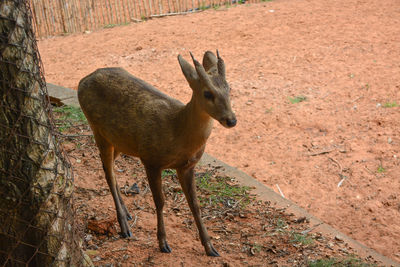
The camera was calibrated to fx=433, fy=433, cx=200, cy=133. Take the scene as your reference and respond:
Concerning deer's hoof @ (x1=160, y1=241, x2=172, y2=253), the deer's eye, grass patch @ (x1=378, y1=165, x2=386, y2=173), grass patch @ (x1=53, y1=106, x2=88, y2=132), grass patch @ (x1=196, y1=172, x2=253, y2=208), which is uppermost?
the deer's eye

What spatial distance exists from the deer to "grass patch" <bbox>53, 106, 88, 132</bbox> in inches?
79.3

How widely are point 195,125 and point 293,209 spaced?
188 centimetres

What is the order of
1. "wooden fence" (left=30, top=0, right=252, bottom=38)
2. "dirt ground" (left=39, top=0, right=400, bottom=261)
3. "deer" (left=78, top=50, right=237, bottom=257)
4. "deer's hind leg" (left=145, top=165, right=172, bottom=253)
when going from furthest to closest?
"wooden fence" (left=30, top=0, right=252, bottom=38) < "dirt ground" (left=39, top=0, right=400, bottom=261) < "deer's hind leg" (left=145, top=165, right=172, bottom=253) < "deer" (left=78, top=50, right=237, bottom=257)

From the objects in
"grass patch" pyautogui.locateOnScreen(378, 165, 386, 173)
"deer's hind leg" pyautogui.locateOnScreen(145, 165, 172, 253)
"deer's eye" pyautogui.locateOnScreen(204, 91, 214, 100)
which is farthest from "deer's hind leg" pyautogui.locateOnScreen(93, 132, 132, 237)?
"grass patch" pyautogui.locateOnScreen(378, 165, 386, 173)

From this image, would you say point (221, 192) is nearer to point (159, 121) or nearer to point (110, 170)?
point (110, 170)

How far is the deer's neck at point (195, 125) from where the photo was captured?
3.47m

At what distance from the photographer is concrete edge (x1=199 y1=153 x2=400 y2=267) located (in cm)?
408

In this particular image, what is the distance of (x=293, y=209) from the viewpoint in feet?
15.6

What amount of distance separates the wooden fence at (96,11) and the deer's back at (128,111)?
33.2 ft

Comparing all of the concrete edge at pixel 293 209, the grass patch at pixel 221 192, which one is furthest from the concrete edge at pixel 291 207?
the grass patch at pixel 221 192

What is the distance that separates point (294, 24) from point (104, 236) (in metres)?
8.99

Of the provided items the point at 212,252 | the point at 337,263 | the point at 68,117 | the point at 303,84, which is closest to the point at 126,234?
the point at 212,252

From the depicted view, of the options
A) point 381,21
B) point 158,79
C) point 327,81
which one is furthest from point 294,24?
point 158,79

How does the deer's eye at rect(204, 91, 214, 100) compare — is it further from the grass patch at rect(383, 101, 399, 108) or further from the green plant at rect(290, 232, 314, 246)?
the grass patch at rect(383, 101, 399, 108)
